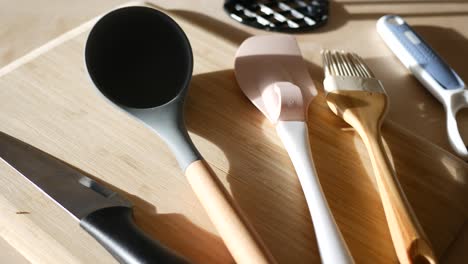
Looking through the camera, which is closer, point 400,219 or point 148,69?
point 400,219

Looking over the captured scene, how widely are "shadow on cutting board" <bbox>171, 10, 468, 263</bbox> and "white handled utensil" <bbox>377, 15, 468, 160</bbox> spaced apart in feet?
0.20

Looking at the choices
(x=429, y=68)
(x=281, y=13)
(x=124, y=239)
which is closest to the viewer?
(x=124, y=239)

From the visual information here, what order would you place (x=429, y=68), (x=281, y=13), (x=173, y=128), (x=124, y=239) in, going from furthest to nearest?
1. (x=281, y=13)
2. (x=429, y=68)
3. (x=173, y=128)
4. (x=124, y=239)

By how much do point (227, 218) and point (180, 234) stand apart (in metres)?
0.06

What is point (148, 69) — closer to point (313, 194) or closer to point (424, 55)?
point (313, 194)

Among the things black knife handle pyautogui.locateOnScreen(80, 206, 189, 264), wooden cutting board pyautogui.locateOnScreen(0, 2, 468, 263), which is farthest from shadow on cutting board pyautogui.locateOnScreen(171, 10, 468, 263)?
black knife handle pyautogui.locateOnScreen(80, 206, 189, 264)

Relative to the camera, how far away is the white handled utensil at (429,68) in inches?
25.2

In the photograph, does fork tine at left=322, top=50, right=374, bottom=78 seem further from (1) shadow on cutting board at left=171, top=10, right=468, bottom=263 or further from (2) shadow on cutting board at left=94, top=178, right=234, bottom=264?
(2) shadow on cutting board at left=94, top=178, right=234, bottom=264

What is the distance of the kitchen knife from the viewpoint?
443mm

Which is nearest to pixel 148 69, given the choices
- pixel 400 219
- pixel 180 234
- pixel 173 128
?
pixel 173 128

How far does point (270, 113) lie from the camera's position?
606 millimetres

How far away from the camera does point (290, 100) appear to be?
1.94 ft

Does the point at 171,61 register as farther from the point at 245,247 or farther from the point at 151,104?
the point at 245,247

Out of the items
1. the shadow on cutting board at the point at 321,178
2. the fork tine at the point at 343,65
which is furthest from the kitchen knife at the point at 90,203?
the fork tine at the point at 343,65
